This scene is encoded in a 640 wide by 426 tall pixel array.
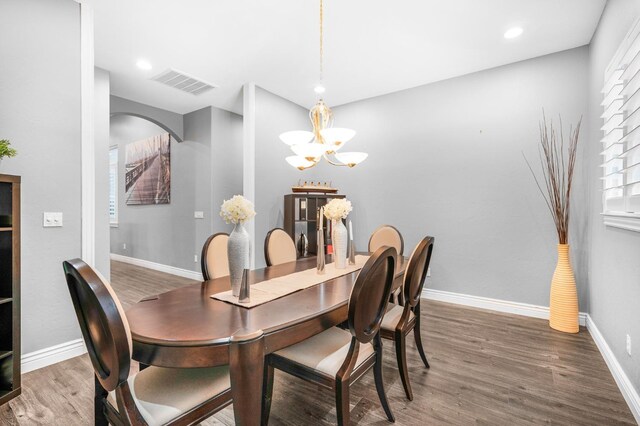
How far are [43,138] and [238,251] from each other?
203 cm

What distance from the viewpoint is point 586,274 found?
3.07m

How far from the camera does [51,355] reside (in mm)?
2344

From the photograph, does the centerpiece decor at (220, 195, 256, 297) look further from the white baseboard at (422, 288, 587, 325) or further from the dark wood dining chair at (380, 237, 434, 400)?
the white baseboard at (422, 288, 587, 325)

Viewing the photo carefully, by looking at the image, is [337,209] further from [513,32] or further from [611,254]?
[513,32]

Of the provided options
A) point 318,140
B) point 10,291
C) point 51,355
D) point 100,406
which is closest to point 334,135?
point 318,140

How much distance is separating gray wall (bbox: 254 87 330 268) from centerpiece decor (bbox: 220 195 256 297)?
8.51ft

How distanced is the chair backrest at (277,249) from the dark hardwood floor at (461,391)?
0.93 m

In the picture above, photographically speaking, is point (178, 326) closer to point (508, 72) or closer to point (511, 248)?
point (511, 248)

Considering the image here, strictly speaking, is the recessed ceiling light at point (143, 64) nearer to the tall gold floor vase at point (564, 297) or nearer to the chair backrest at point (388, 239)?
the chair backrest at point (388, 239)

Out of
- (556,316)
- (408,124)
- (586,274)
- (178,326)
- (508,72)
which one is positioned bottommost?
(556,316)

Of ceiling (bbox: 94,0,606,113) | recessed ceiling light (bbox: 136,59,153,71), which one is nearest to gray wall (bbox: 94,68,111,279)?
ceiling (bbox: 94,0,606,113)

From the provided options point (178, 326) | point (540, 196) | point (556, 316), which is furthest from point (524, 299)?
point (178, 326)

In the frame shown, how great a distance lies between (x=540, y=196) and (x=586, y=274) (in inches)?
34.9

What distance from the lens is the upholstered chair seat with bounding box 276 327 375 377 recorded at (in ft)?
4.72
